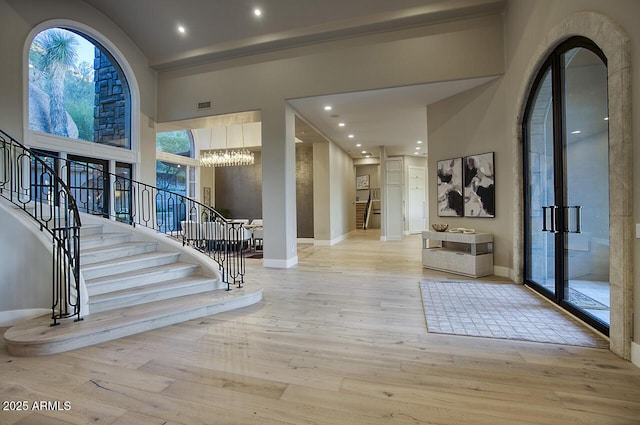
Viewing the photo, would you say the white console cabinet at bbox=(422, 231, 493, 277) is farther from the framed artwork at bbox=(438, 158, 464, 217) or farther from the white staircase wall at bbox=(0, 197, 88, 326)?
the white staircase wall at bbox=(0, 197, 88, 326)

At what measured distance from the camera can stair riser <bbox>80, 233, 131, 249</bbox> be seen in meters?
4.31

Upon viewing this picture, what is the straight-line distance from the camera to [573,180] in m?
3.42

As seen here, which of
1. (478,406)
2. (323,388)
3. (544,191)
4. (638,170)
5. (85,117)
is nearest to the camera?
(478,406)

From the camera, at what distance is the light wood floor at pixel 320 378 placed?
5.91ft

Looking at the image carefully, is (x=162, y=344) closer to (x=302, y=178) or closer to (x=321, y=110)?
(x=321, y=110)

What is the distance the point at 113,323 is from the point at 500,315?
4.11m

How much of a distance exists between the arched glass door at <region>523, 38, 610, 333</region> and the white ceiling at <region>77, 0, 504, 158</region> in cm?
187

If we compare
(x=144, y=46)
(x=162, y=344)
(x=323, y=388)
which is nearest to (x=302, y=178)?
(x=144, y=46)

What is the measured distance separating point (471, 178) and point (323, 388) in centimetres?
498

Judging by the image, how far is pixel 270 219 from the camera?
245 inches

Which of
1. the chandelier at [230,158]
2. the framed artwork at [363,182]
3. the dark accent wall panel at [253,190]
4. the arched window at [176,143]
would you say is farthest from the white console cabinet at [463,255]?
the framed artwork at [363,182]

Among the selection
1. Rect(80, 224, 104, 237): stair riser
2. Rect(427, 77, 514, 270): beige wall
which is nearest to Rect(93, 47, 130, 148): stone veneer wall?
Rect(80, 224, 104, 237): stair riser

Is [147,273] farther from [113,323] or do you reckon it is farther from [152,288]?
[113,323]

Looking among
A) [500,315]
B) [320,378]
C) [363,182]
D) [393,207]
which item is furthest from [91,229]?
[363,182]
